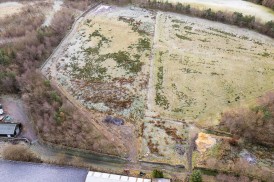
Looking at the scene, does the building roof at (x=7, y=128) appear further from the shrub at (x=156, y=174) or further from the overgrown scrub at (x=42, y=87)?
the shrub at (x=156, y=174)

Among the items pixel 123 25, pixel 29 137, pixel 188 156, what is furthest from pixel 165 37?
pixel 29 137

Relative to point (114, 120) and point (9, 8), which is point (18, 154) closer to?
point (114, 120)

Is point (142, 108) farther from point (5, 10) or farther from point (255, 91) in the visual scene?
point (5, 10)

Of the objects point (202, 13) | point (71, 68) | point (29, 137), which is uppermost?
point (202, 13)

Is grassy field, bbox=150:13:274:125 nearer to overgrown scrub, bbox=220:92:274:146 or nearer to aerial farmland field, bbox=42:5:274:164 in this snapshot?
aerial farmland field, bbox=42:5:274:164

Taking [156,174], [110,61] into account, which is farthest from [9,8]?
[156,174]

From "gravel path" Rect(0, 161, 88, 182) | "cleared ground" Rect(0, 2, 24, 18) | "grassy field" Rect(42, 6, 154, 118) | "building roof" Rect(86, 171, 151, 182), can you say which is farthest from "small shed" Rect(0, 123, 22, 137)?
"cleared ground" Rect(0, 2, 24, 18)
